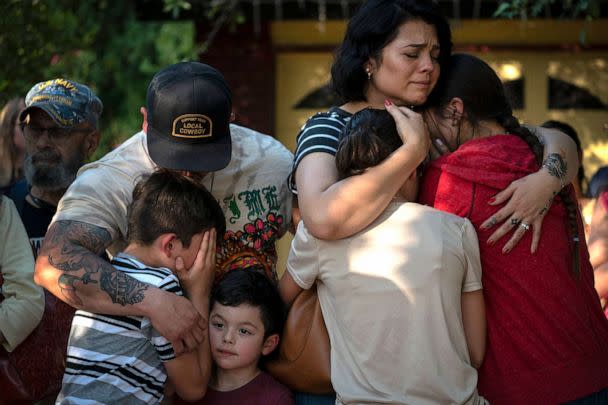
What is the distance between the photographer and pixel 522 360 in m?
3.23

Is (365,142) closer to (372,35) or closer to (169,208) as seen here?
(372,35)

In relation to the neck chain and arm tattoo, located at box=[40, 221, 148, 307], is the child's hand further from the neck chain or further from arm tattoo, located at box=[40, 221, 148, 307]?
the neck chain

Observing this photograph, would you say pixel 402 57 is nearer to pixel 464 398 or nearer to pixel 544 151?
pixel 544 151

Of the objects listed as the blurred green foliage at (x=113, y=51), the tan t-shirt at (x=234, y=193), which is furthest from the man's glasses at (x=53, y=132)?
the blurred green foliage at (x=113, y=51)

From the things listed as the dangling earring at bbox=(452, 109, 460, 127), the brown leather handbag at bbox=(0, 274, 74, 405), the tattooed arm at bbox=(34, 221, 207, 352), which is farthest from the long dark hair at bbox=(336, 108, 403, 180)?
the brown leather handbag at bbox=(0, 274, 74, 405)

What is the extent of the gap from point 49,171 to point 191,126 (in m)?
1.49

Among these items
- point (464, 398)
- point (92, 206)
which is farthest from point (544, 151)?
point (92, 206)

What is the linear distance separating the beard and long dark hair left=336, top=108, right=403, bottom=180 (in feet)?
6.27

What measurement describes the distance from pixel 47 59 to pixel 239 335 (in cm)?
464

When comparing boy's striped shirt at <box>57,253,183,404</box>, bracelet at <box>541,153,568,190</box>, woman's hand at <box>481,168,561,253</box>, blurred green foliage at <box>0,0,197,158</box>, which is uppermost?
bracelet at <box>541,153,568,190</box>

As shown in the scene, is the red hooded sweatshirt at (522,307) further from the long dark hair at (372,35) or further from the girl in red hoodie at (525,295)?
the long dark hair at (372,35)

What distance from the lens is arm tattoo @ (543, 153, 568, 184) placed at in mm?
3414

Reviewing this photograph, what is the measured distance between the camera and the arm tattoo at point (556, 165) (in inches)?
134

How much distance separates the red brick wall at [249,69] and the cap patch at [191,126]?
5.73 metres
